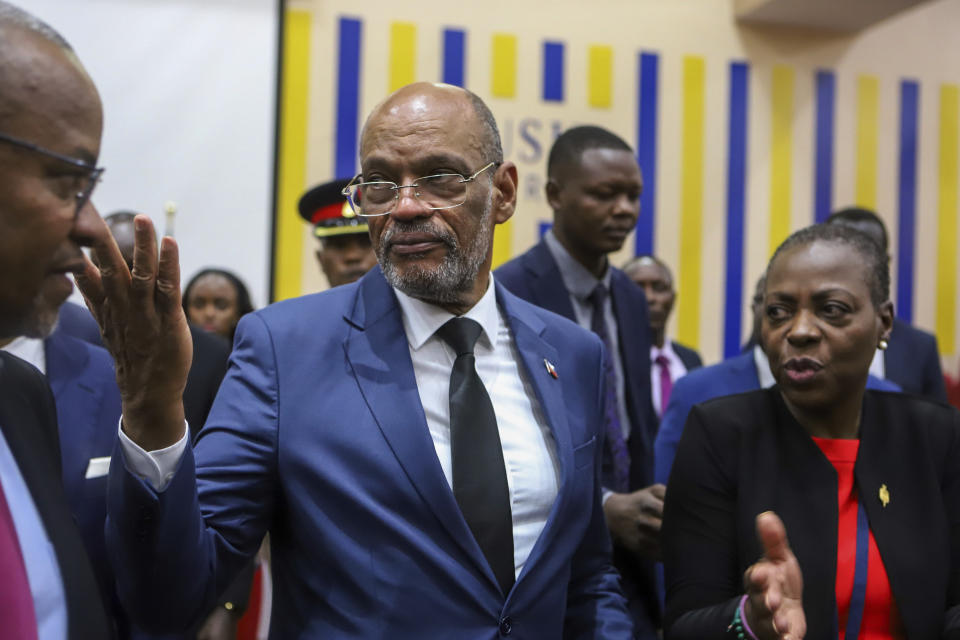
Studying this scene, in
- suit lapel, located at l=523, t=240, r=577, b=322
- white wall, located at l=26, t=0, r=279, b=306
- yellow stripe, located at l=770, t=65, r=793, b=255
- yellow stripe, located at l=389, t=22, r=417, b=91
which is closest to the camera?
suit lapel, located at l=523, t=240, r=577, b=322

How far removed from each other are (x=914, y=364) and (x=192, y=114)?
3845 mm

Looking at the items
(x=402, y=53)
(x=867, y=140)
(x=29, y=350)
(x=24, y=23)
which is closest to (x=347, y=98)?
(x=402, y=53)

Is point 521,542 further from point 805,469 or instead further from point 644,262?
point 644,262

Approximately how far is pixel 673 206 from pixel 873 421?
4212 millimetres

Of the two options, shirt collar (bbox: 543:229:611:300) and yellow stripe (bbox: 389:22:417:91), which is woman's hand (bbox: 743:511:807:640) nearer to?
shirt collar (bbox: 543:229:611:300)

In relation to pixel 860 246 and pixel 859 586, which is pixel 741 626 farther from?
pixel 860 246

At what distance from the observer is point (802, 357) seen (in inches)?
85.9

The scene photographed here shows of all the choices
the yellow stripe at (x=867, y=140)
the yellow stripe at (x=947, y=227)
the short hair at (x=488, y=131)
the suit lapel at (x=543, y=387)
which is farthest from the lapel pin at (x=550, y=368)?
the yellow stripe at (x=947, y=227)

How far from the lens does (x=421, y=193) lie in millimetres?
1846

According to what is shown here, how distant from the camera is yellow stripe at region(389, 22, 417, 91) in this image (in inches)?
231

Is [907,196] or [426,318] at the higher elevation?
[907,196]

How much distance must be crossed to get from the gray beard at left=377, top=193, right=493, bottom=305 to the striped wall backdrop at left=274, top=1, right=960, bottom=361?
3950 millimetres

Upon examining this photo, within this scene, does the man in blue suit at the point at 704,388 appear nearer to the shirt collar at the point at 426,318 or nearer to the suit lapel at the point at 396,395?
the shirt collar at the point at 426,318

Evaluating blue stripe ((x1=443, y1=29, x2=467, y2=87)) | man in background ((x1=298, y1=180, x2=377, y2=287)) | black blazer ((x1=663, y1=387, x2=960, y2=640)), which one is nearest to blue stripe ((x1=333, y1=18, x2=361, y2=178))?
blue stripe ((x1=443, y1=29, x2=467, y2=87))
